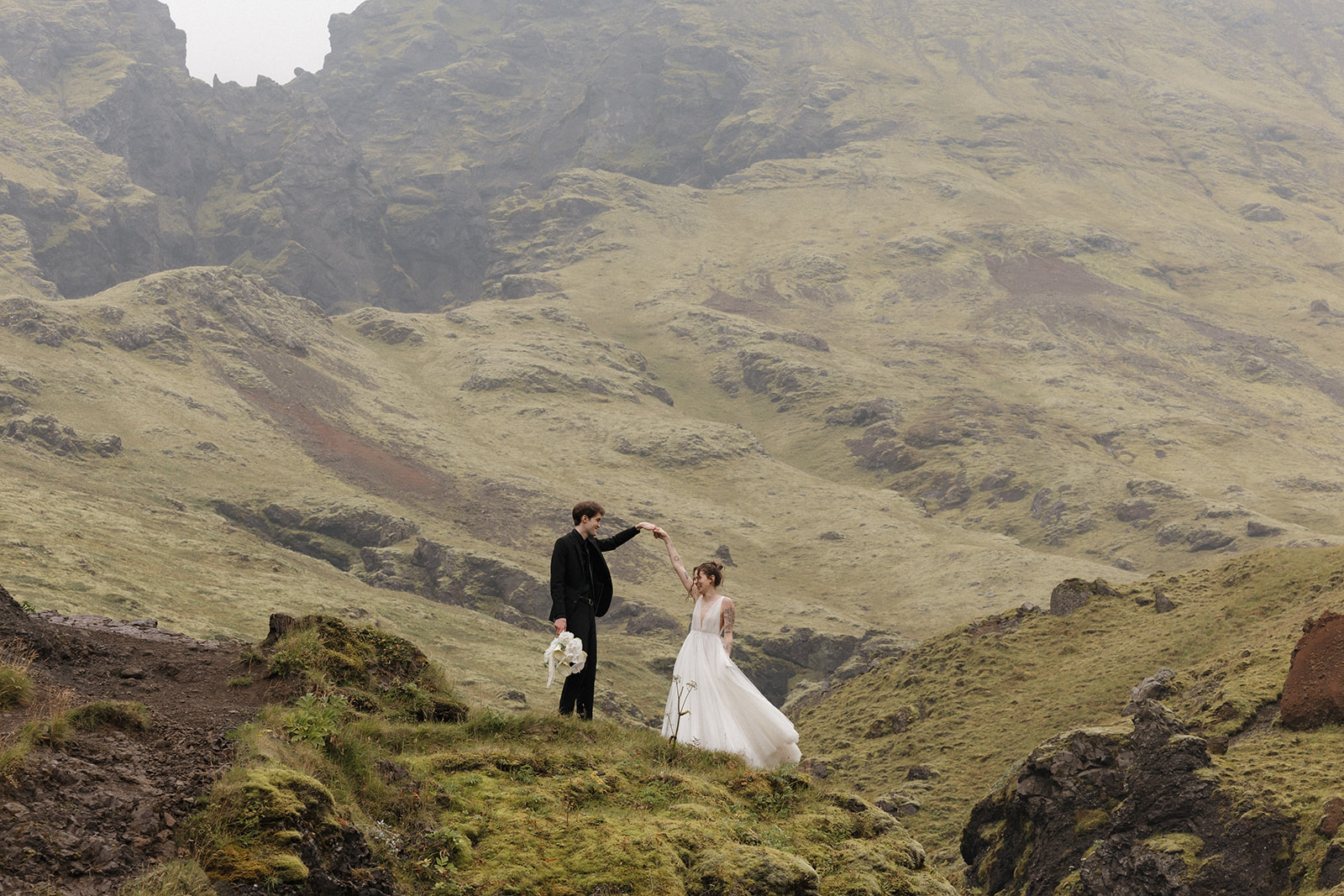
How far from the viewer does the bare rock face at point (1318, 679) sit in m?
16.6

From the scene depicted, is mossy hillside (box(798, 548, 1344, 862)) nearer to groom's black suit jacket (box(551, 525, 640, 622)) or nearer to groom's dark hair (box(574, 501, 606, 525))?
groom's black suit jacket (box(551, 525, 640, 622))

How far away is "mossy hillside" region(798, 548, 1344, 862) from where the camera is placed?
18.6 metres

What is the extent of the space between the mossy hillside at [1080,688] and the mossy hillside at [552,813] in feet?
29.1

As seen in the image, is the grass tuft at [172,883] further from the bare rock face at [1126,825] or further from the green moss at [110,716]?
the bare rock face at [1126,825]

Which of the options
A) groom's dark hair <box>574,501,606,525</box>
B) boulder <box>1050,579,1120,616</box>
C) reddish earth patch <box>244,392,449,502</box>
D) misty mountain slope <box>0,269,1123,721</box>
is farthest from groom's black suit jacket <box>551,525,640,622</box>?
reddish earth patch <box>244,392,449,502</box>

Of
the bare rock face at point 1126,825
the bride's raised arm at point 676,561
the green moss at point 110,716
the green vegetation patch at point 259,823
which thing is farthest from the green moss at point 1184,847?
the green moss at point 110,716

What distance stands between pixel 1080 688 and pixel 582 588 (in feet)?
61.6

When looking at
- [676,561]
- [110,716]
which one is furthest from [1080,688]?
[110,716]

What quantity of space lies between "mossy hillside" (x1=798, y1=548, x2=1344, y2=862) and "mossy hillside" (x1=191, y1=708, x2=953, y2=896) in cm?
887

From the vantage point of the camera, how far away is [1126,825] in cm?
1575

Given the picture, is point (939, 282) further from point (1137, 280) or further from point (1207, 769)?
point (1207, 769)

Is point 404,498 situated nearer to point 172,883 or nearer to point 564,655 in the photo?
point 564,655

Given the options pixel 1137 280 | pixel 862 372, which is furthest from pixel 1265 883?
pixel 1137 280

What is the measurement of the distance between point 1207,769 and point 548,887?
40.5 ft
